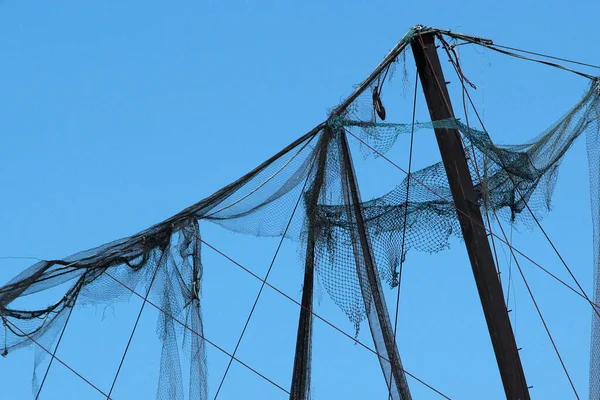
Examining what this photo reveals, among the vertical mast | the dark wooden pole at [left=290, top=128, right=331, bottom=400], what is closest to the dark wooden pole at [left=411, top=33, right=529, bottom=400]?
the vertical mast

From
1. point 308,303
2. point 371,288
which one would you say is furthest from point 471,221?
point 308,303

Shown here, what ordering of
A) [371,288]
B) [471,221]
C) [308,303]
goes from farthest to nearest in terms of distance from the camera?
1. [308,303]
2. [371,288]
3. [471,221]

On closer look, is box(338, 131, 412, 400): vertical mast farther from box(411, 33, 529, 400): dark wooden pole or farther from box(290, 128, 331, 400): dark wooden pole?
box(411, 33, 529, 400): dark wooden pole

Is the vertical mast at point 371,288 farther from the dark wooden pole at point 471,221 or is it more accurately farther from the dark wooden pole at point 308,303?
the dark wooden pole at point 471,221

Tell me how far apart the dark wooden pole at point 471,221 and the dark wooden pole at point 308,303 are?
3.59 ft

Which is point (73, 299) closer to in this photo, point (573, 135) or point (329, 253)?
point (329, 253)

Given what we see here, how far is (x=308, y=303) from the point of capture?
12.1 meters

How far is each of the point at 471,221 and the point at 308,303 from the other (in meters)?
1.75

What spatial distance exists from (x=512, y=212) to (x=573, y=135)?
3.22 ft

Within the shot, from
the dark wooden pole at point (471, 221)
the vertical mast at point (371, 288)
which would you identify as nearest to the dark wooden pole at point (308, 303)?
the vertical mast at point (371, 288)

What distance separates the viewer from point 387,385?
11.4 m

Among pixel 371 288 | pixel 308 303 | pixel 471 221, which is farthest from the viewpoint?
pixel 308 303

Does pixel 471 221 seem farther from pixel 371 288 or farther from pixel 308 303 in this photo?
pixel 308 303

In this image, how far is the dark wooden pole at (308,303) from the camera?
12.1 m
